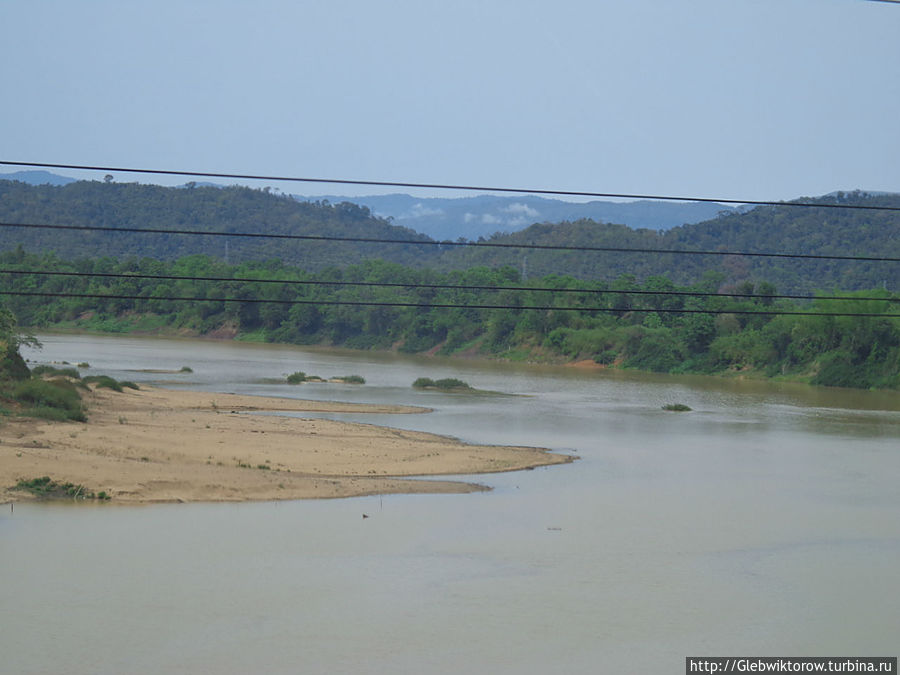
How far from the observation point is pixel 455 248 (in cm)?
14450

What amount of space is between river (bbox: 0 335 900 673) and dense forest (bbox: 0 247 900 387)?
105ft

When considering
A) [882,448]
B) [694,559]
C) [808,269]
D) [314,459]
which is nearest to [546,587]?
[694,559]

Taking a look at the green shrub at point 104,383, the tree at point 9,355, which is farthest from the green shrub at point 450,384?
the tree at point 9,355

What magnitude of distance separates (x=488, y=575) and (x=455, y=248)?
130 m

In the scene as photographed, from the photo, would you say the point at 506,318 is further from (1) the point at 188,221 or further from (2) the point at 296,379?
(1) the point at 188,221

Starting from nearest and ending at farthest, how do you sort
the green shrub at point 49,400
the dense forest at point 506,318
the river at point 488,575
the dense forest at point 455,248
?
the river at point 488,575
the green shrub at point 49,400
the dense forest at point 506,318
the dense forest at point 455,248

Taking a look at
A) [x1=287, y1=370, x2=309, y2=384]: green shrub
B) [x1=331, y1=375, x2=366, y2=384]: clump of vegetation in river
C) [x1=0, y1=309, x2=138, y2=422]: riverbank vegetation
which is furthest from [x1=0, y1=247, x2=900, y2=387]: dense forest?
[x1=0, y1=309, x2=138, y2=422]: riverbank vegetation

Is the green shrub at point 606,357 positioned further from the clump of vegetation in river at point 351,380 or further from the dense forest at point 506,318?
the clump of vegetation in river at point 351,380

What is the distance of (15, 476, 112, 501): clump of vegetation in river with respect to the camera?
720 inches

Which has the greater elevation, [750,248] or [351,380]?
[750,248]

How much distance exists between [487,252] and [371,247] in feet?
100

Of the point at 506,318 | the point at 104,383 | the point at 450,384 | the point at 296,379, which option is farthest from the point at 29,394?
the point at 506,318

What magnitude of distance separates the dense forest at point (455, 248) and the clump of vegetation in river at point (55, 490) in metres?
62.5

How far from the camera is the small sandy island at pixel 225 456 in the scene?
1936 cm
